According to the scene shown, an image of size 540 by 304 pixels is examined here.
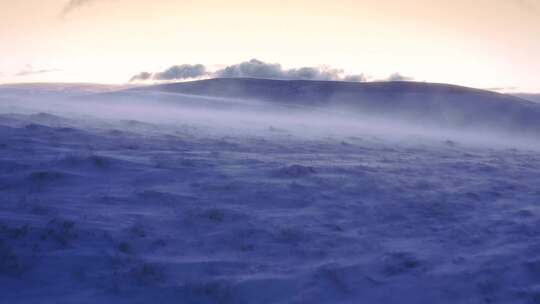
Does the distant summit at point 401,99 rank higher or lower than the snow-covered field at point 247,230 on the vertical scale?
higher

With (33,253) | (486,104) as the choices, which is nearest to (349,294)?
(33,253)

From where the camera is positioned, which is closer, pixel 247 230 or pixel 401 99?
pixel 247 230

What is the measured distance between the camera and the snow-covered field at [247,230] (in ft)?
Answer: 18.6

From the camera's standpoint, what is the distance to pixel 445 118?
4622 cm

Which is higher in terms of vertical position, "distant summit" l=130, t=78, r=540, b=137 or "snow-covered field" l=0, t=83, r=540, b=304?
Answer: "distant summit" l=130, t=78, r=540, b=137

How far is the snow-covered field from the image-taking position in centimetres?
566

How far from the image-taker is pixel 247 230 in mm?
7371

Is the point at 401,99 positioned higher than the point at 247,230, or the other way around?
the point at 401,99

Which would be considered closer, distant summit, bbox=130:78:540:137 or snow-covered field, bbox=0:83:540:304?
snow-covered field, bbox=0:83:540:304

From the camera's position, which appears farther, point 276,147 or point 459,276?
point 276,147

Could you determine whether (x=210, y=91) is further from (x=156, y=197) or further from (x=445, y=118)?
(x=156, y=197)

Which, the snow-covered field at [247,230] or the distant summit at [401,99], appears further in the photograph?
the distant summit at [401,99]

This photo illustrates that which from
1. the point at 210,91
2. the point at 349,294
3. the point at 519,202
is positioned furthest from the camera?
the point at 210,91

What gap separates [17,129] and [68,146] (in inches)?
98.9
